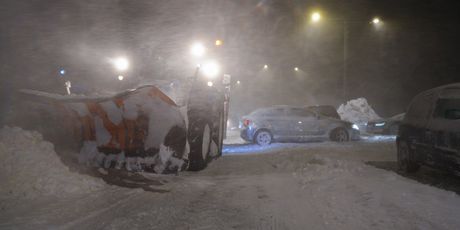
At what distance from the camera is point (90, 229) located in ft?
16.1

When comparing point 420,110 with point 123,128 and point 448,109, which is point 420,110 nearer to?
point 448,109

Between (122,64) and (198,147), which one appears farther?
(122,64)

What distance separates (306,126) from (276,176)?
8289 millimetres

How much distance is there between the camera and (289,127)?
16.5 meters

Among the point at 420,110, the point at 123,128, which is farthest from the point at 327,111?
the point at 123,128

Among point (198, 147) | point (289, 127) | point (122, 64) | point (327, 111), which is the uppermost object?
point (122, 64)

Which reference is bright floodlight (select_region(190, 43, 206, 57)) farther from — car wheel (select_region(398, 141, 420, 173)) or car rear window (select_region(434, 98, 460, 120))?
car rear window (select_region(434, 98, 460, 120))

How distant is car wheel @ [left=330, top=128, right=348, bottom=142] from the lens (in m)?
17.0

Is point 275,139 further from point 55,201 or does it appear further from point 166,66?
point 55,201

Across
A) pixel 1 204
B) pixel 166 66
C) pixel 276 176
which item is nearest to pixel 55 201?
pixel 1 204

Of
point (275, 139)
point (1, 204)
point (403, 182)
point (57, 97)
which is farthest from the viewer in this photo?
point (275, 139)

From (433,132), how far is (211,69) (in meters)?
5.52

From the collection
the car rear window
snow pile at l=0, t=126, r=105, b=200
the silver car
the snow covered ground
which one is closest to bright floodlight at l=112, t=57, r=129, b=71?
the snow covered ground

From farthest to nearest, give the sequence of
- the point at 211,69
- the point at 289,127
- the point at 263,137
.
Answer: the point at 289,127 → the point at 263,137 → the point at 211,69
